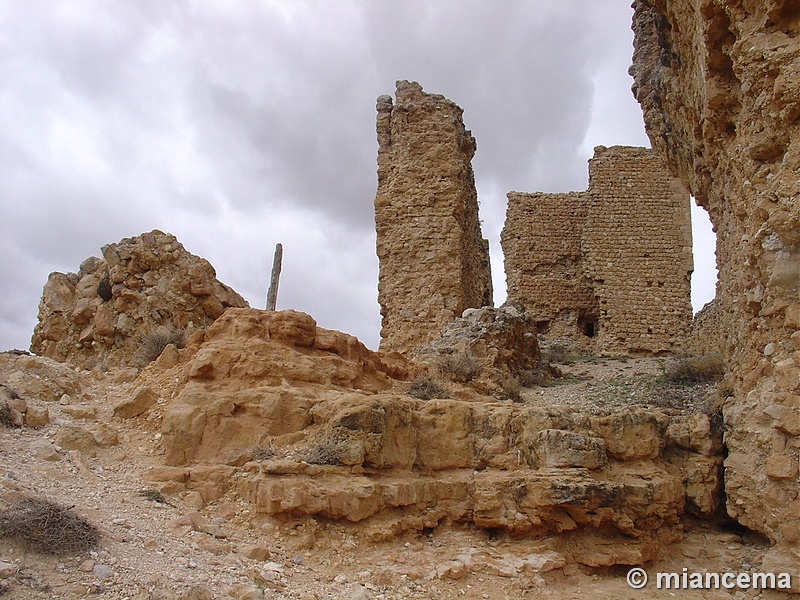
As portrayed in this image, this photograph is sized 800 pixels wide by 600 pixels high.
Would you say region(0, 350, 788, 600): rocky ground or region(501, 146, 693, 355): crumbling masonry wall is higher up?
region(501, 146, 693, 355): crumbling masonry wall

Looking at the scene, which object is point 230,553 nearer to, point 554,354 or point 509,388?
point 509,388

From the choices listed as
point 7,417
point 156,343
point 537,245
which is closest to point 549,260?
point 537,245

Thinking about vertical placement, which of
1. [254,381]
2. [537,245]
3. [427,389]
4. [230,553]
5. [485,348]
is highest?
[537,245]

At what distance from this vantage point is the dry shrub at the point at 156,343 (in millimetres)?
8578

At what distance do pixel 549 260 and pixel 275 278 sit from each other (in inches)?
356

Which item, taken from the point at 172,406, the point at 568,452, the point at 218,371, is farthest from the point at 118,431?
the point at 568,452

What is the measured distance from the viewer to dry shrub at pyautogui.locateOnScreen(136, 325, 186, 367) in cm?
858

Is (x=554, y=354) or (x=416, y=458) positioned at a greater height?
(x=554, y=354)

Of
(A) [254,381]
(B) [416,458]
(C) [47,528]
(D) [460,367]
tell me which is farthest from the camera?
(D) [460,367]

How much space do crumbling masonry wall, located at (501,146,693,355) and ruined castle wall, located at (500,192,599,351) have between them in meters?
0.03

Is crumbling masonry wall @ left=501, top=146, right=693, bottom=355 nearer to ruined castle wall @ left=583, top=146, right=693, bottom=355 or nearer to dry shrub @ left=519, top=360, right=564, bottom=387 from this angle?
ruined castle wall @ left=583, top=146, right=693, bottom=355

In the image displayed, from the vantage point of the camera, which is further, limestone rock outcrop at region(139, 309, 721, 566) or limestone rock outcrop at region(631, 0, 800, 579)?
limestone rock outcrop at region(139, 309, 721, 566)

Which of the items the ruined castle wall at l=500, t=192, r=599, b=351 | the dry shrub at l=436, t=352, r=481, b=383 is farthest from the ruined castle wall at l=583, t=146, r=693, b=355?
the dry shrub at l=436, t=352, r=481, b=383

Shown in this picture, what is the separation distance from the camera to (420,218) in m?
13.1
